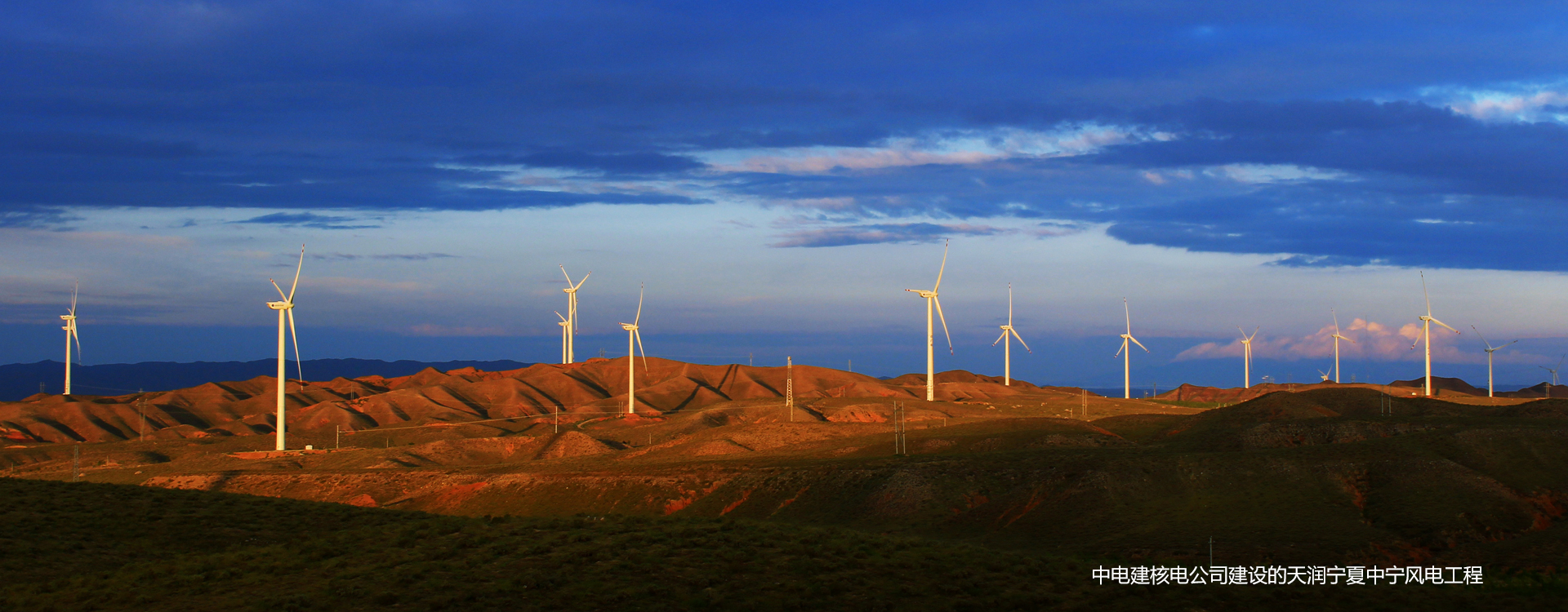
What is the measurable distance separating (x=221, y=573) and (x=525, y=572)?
13931 millimetres

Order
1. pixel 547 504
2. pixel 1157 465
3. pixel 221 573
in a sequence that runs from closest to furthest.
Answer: pixel 221 573 → pixel 1157 465 → pixel 547 504

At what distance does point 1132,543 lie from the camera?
67.8m

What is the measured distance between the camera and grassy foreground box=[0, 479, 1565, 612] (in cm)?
4347

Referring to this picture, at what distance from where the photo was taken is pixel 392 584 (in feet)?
148

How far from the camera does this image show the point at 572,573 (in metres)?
46.6

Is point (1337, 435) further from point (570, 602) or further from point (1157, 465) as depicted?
point (570, 602)

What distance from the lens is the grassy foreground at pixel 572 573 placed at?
43.5m

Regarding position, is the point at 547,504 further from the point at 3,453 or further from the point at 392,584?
the point at 3,453

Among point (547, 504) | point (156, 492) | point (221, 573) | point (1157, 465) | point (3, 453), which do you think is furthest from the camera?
point (3, 453)

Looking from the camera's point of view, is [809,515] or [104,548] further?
[809,515]

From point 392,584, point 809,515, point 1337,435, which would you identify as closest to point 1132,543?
point 809,515

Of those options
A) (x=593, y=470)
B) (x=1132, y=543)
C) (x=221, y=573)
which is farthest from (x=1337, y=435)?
(x=221, y=573)

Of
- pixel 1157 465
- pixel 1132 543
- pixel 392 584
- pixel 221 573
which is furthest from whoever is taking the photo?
pixel 1157 465

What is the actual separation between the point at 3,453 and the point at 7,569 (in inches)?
6254
